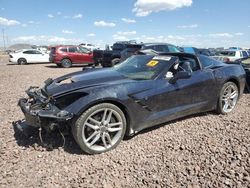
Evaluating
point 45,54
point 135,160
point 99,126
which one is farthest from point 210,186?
point 45,54

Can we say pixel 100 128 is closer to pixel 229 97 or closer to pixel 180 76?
pixel 180 76

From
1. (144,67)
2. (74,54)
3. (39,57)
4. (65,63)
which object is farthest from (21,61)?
(144,67)

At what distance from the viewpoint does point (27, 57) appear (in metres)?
22.7

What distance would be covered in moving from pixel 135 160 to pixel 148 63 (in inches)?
74.3

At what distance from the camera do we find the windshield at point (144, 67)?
14.0 ft

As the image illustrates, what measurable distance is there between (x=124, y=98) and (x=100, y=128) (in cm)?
56

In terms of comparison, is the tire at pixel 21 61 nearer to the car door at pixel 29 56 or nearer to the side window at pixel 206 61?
the car door at pixel 29 56

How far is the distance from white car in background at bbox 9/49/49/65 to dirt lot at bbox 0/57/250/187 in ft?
63.6

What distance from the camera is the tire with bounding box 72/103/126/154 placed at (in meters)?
3.43

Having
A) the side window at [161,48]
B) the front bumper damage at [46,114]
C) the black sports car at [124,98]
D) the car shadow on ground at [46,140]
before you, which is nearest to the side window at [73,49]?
the side window at [161,48]

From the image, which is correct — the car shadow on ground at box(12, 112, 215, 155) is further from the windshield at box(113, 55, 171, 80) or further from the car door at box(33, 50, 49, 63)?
the car door at box(33, 50, 49, 63)

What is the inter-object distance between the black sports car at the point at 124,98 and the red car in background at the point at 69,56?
557 inches

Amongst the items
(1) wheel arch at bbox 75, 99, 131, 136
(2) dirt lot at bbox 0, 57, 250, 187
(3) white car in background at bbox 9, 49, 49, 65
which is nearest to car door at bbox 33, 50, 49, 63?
(3) white car in background at bbox 9, 49, 49, 65

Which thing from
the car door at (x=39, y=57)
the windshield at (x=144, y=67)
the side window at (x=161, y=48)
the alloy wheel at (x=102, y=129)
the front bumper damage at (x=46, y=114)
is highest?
the side window at (x=161, y=48)
